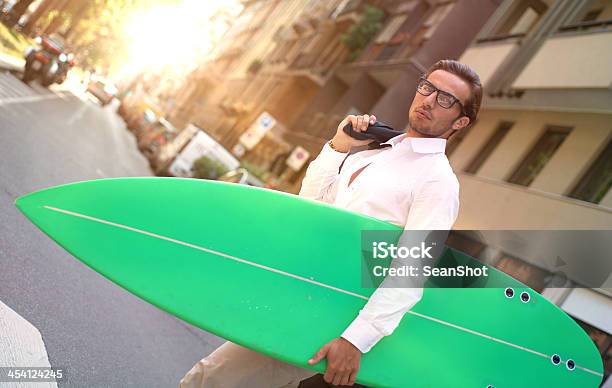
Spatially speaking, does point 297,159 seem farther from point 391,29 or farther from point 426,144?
point 426,144

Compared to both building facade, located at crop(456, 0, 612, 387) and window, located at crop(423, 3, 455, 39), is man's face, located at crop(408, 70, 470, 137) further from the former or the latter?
window, located at crop(423, 3, 455, 39)

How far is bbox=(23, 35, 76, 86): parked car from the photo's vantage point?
1839 centimetres

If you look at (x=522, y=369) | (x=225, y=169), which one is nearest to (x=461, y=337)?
(x=522, y=369)

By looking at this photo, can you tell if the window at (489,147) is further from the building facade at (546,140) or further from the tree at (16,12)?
the tree at (16,12)

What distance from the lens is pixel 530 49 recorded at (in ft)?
53.0

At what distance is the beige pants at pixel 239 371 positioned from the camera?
256 cm

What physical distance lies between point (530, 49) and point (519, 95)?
Answer: 1299 mm

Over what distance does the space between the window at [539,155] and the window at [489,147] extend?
1.63 meters

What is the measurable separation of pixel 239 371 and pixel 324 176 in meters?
1.04

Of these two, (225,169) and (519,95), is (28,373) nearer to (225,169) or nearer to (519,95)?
(225,169)

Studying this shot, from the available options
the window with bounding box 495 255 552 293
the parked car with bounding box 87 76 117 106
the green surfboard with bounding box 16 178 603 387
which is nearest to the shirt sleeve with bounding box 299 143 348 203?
the green surfboard with bounding box 16 178 603 387

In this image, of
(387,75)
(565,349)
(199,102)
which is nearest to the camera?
(565,349)

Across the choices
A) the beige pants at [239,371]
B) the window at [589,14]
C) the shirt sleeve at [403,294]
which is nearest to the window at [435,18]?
the window at [589,14]

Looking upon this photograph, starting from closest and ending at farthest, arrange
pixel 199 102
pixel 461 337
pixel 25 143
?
pixel 461 337
pixel 25 143
pixel 199 102
